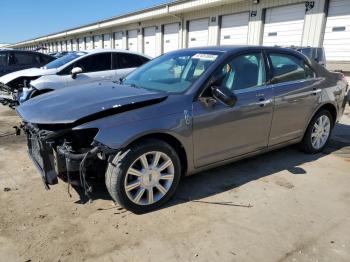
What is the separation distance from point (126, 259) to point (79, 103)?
159 centimetres

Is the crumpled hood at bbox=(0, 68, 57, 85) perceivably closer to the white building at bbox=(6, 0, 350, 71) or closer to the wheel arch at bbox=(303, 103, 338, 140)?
the wheel arch at bbox=(303, 103, 338, 140)

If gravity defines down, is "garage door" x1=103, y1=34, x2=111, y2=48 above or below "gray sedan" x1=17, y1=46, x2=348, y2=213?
above

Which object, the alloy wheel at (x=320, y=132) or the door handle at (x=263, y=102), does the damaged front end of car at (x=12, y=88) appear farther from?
the alloy wheel at (x=320, y=132)

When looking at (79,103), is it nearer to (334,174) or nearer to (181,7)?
(334,174)

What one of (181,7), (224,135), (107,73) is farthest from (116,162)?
(181,7)

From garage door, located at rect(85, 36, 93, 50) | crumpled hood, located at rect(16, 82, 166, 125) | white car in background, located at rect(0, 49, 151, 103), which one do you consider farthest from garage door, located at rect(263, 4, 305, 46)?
garage door, located at rect(85, 36, 93, 50)

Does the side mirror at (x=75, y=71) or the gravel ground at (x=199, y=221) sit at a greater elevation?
the side mirror at (x=75, y=71)

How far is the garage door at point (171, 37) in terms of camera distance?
20163mm

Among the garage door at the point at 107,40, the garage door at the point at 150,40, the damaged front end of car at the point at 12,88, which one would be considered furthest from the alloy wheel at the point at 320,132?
the garage door at the point at 107,40

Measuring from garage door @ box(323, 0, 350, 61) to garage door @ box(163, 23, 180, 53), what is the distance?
9677 mm

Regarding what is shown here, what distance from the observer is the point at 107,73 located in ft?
25.6

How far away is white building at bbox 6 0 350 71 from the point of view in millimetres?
12039

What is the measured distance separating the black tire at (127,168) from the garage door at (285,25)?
38.3ft

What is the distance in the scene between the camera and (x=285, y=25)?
44.4 feet
